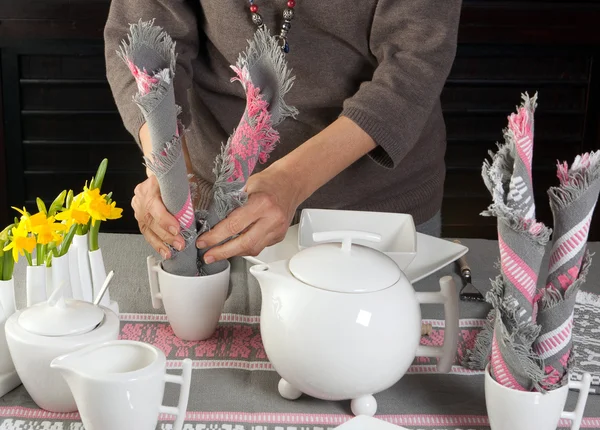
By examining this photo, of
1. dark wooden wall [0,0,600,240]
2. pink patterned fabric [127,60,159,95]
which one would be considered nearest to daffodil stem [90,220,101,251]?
pink patterned fabric [127,60,159,95]

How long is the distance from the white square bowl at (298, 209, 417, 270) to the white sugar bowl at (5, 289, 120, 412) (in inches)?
12.9

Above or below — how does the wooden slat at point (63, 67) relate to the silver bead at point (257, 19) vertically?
below

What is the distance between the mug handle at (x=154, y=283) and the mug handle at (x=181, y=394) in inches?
9.7

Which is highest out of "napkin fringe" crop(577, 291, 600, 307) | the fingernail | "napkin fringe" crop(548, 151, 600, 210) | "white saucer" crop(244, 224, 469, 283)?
"napkin fringe" crop(548, 151, 600, 210)

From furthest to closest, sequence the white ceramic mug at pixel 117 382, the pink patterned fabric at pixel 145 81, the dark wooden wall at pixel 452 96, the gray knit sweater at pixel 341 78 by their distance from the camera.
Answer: the dark wooden wall at pixel 452 96
the gray knit sweater at pixel 341 78
the pink patterned fabric at pixel 145 81
the white ceramic mug at pixel 117 382

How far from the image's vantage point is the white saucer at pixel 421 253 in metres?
1.06

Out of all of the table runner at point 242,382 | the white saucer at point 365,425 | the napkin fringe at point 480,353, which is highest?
the white saucer at point 365,425

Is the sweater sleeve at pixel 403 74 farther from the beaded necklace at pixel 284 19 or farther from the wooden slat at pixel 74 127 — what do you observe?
the wooden slat at pixel 74 127

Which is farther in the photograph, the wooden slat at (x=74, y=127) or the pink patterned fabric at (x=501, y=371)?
the wooden slat at (x=74, y=127)

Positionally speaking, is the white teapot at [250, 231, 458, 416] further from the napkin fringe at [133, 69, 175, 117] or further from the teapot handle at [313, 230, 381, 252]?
the napkin fringe at [133, 69, 175, 117]

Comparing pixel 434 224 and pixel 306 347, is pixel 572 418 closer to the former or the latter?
pixel 306 347

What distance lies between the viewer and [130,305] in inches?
42.2

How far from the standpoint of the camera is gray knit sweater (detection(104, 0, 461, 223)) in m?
1.16

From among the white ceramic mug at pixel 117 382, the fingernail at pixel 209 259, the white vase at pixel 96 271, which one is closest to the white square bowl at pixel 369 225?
the fingernail at pixel 209 259
